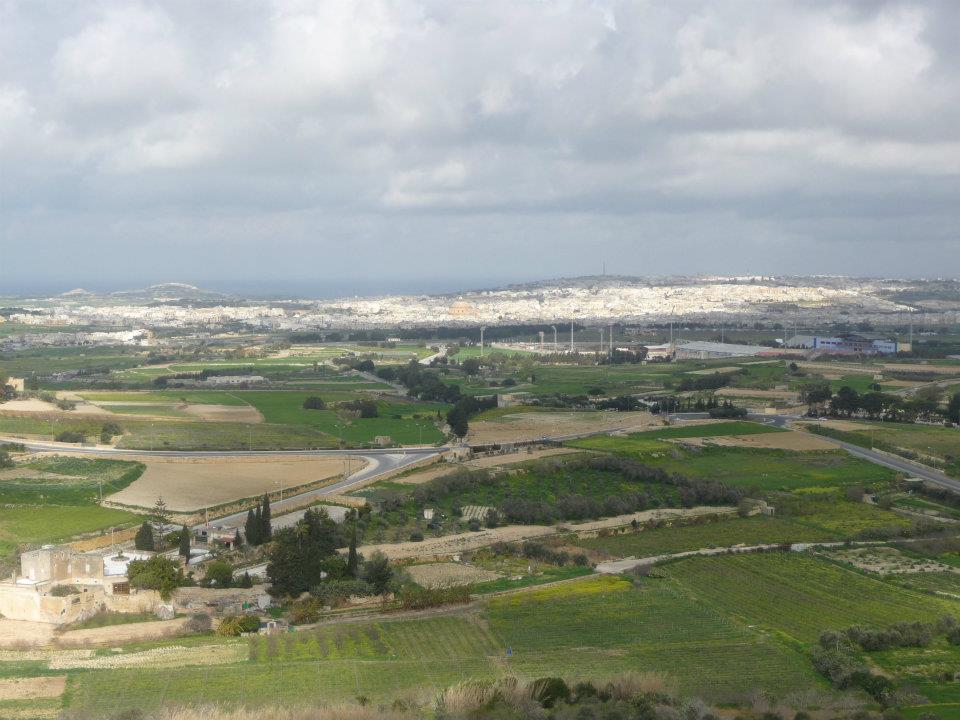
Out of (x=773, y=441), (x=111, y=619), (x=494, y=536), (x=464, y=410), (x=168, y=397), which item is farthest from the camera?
(x=168, y=397)

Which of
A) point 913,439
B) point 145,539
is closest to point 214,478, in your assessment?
point 145,539

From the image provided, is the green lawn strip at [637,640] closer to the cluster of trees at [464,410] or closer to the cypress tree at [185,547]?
the cypress tree at [185,547]

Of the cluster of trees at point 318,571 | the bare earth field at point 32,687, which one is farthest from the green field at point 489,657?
Result: the cluster of trees at point 318,571

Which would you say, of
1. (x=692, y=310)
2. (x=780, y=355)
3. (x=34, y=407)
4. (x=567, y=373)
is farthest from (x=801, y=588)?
(x=692, y=310)

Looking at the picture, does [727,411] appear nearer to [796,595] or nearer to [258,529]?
[796,595]

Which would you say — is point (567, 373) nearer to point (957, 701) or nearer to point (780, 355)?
point (780, 355)

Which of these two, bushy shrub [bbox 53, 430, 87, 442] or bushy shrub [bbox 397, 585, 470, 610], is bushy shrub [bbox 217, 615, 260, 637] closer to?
bushy shrub [bbox 397, 585, 470, 610]

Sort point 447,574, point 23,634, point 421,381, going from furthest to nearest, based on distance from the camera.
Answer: point 421,381, point 447,574, point 23,634

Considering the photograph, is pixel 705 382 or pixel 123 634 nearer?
pixel 123 634
